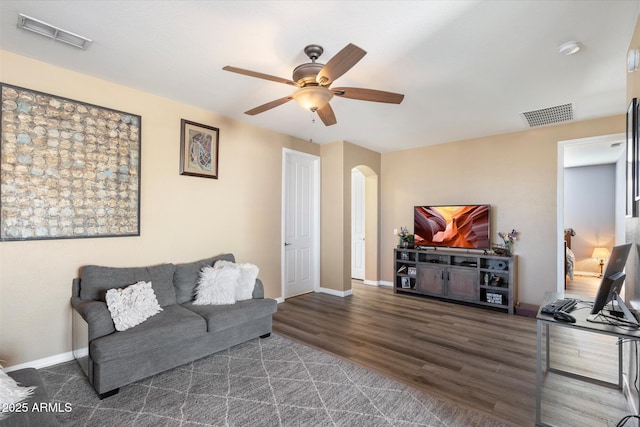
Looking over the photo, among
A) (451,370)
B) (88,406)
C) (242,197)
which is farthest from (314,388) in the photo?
(242,197)

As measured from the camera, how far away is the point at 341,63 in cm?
189

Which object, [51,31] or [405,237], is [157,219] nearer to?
[51,31]

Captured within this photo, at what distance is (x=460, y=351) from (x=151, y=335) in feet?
9.26

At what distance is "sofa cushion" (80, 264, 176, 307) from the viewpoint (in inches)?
104

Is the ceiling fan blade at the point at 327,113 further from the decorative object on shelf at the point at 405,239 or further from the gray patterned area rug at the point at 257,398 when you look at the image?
the decorative object on shelf at the point at 405,239

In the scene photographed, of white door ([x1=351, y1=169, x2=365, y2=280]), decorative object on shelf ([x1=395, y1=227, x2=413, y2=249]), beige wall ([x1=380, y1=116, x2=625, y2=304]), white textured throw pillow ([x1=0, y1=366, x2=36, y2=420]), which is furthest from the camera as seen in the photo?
white door ([x1=351, y1=169, x2=365, y2=280])

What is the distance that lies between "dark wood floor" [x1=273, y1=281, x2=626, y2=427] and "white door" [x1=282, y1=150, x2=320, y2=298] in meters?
0.51

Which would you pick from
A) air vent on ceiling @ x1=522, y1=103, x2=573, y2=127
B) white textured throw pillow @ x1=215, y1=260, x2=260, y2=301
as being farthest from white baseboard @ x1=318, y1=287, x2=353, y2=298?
air vent on ceiling @ x1=522, y1=103, x2=573, y2=127

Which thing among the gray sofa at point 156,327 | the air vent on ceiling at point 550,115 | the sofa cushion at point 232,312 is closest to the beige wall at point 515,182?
the air vent on ceiling at point 550,115

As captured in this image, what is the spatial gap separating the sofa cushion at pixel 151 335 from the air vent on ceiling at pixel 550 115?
4436mm

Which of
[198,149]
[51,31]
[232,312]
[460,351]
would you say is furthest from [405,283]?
[51,31]

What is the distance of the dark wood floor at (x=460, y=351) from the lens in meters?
2.08

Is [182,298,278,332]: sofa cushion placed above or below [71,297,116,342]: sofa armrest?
below

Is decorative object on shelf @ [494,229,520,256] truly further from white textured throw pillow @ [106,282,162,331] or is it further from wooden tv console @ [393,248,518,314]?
white textured throw pillow @ [106,282,162,331]
